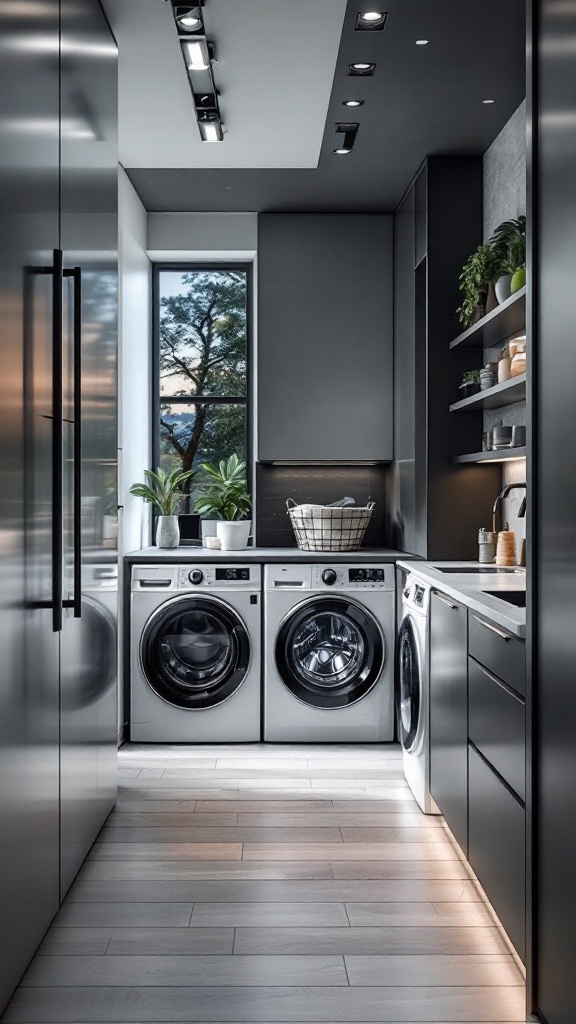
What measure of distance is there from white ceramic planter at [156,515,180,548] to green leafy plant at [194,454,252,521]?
0.57 feet

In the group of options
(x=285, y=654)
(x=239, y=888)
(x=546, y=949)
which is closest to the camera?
(x=546, y=949)

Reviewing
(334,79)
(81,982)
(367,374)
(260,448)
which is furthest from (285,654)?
(334,79)

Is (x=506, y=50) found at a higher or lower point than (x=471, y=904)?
higher

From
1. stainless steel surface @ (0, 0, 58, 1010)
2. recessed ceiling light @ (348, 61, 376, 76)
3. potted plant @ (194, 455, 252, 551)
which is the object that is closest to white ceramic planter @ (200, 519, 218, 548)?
potted plant @ (194, 455, 252, 551)

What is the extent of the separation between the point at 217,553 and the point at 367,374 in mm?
1354

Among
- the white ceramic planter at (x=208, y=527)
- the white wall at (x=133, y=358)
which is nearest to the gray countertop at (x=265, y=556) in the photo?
the white wall at (x=133, y=358)

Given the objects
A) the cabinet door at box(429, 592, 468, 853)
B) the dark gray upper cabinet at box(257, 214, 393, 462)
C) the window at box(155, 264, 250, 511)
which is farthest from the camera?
the window at box(155, 264, 250, 511)

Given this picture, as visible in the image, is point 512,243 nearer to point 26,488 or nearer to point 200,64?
point 200,64

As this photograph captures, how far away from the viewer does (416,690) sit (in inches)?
136

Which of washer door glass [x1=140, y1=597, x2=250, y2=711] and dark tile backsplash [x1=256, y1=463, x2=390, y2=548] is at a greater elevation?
dark tile backsplash [x1=256, y1=463, x2=390, y2=548]

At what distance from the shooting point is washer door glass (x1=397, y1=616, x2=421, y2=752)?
11.3ft

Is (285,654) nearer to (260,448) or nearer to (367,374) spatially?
(260,448)

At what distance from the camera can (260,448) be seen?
192 inches

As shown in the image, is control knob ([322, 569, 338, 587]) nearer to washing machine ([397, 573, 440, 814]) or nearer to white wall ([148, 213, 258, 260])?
washing machine ([397, 573, 440, 814])
